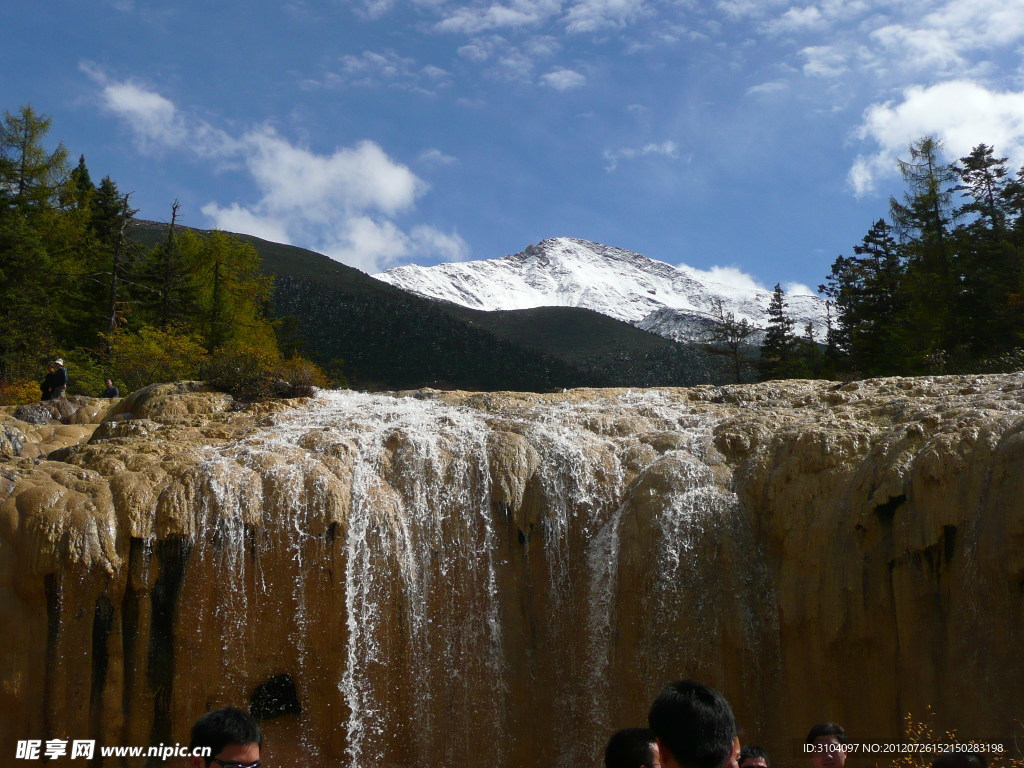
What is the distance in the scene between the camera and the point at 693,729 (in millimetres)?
3963

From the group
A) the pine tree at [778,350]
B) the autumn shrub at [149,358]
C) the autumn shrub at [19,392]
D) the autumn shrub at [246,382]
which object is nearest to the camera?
the autumn shrub at [246,382]

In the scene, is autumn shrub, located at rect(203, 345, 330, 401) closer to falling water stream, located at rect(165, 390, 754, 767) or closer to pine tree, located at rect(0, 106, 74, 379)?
falling water stream, located at rect(165, 390, 754, 767)

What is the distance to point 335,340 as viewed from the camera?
7962cm

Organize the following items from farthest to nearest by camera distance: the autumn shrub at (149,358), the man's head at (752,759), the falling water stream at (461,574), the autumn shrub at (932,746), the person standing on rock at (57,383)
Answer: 1. the autumn shrub at (149,358)
2. the person standing on rock at (57,383)
3. the falling water stream at (461,574)
4. the autumn shrub at (932,746)
5. the man's head at (752,759)

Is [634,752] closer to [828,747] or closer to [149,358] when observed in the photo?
[828,747]

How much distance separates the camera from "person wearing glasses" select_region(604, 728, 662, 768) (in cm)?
419

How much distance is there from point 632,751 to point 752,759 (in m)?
1.45

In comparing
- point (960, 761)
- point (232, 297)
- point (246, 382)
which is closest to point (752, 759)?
point (960, 761)

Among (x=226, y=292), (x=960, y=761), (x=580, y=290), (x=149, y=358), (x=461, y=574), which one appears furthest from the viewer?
(x=580, y=290)

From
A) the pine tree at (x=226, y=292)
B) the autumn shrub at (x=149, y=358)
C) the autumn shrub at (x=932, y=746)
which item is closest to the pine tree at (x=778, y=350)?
the pine tree at (x=226, y=292)

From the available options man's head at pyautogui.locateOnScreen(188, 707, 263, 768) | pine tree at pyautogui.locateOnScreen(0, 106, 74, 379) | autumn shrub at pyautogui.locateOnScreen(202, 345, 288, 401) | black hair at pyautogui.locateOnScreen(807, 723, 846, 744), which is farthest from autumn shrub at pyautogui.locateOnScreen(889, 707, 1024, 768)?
pine tree at pyautogui.locateOnScreen(0, 106, 74, 379)

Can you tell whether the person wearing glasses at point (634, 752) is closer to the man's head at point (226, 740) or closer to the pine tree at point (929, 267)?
the man's head at point (226, 740)

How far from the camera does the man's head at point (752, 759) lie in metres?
5.21

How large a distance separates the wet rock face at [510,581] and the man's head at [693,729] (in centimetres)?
809
